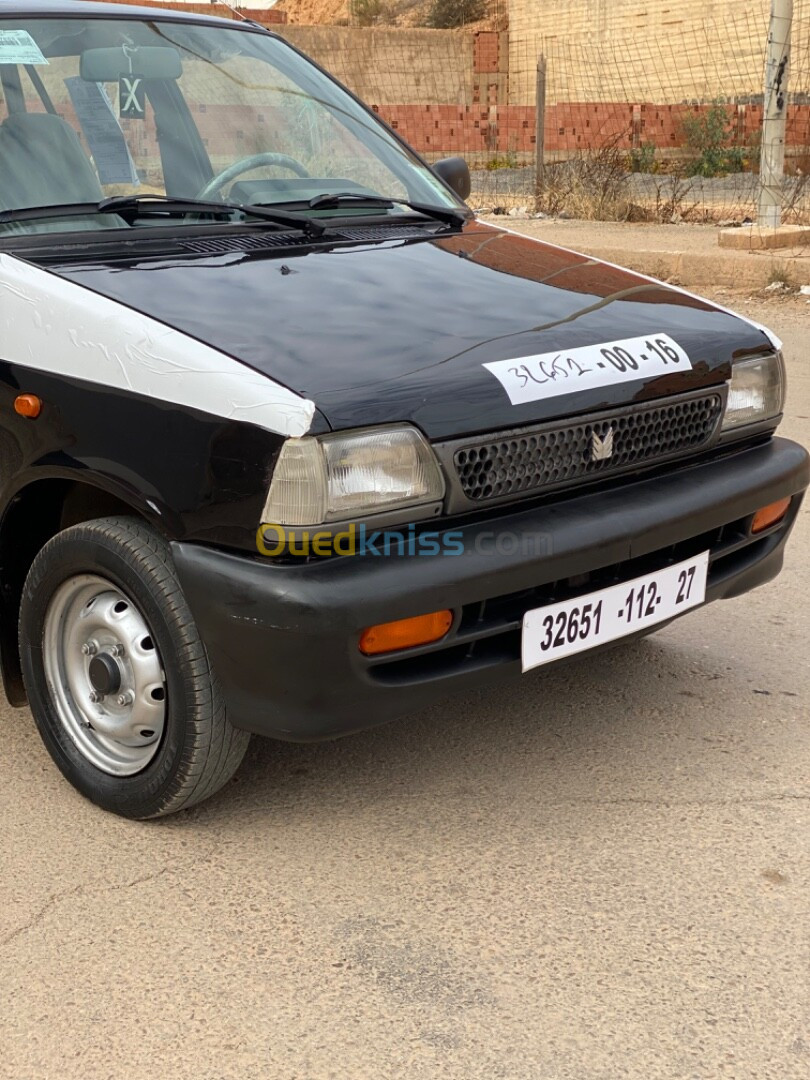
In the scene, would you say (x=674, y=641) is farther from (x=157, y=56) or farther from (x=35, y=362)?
(x=157, y=56)

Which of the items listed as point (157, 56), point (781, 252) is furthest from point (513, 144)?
point (157, 56)

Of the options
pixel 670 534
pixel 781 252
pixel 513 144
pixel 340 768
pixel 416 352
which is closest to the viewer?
pixel 416 352

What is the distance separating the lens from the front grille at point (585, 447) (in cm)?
254

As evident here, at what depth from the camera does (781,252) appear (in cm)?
→ 1134

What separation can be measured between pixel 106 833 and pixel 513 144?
91.0ft

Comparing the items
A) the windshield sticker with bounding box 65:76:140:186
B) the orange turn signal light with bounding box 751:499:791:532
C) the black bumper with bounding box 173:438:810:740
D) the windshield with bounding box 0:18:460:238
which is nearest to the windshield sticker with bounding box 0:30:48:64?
the windshield with bounding box 0:18:460:238

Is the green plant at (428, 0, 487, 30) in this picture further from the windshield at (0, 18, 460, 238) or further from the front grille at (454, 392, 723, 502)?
the front grille at (454, 392, 723, 502)

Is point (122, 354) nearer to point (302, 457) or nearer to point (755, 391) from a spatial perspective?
point (302, 457)

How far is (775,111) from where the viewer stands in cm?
1125

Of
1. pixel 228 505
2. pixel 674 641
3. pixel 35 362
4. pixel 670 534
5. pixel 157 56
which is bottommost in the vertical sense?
pixel 674 641

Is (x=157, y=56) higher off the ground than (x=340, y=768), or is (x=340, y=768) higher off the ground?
(x=157, y=56)

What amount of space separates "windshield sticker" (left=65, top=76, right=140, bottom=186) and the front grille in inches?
57.6

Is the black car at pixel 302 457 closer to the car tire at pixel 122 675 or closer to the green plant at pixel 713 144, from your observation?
the car tire at pixel 122 675

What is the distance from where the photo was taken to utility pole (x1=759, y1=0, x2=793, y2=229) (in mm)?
11000
